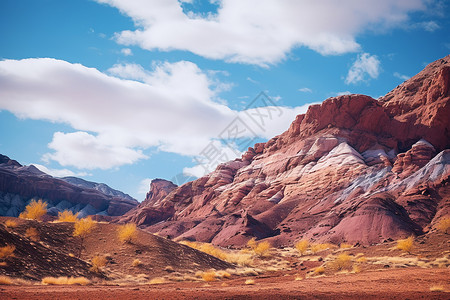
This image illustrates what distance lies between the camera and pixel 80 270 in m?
24.0

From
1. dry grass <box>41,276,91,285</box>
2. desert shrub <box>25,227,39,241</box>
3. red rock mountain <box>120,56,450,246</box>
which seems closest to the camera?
dry grass <box>41,276,91,285</box>

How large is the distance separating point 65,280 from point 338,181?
7686 centimetres

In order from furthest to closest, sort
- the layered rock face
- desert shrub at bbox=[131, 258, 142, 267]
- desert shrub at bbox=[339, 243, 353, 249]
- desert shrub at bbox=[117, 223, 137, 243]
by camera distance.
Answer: the layered rock face → desert shrub at bbox=[339, 243, 353, 249] → desert shrub at bbox=[117, 223, 137, 243] → desert shrub at bbox=[131, 258, 142, 267]

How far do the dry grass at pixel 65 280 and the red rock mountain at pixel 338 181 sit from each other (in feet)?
153

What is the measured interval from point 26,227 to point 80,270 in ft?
31.9

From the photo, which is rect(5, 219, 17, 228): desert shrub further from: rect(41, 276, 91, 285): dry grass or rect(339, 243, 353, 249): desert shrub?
rect(339, 243, 353, 249): desert shrub

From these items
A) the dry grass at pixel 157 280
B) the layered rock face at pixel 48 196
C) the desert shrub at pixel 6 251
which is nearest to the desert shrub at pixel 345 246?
the dry grass at pixel 157 280

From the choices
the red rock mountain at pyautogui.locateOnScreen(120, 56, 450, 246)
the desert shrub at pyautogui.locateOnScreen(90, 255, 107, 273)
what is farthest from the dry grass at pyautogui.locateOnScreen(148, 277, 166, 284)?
the red rock mountain at pyautogui.locateOnScreen(120, 56, 450, 246)

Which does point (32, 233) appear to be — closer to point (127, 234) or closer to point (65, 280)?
point (127, 234)

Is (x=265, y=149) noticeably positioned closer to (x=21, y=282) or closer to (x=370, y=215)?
(x=370, y=215)

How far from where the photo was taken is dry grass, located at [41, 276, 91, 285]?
19.8 metres

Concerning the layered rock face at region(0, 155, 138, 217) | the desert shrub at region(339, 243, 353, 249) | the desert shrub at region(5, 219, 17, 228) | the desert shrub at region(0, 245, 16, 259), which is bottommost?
the layered rock face at region(0, 155, 138, 217)

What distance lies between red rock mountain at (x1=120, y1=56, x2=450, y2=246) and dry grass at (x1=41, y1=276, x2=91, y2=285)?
46731 millimetres

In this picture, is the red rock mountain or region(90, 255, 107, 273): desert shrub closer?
region(90, 255, 107, 273): desert shrub
